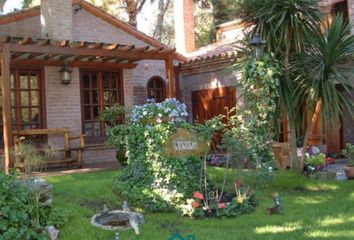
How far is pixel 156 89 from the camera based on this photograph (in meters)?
15.6

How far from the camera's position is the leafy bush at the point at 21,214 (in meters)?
5.58

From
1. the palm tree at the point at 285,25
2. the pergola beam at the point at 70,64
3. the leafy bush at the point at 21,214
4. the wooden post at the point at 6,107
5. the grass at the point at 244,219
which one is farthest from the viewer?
the pergola beam at the point at 70,64

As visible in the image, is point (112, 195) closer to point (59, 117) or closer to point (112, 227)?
point (112, 227)

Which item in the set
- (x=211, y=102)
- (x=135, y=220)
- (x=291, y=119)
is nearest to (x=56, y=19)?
(x=211, y=102)

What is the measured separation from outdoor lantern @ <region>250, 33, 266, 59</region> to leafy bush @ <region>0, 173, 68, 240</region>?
4660 millimetres

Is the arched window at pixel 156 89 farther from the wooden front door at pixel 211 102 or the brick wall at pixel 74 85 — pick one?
the wooden front door at pixel 211 102

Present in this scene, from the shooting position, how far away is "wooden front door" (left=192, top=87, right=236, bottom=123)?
14.7 metres

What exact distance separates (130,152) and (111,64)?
20.1 ft

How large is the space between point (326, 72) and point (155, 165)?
4.05m

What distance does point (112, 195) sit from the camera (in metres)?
7.64

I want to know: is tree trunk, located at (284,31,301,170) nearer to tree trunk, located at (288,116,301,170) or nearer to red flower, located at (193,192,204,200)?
tree trunk, located at (288,116,301,170)

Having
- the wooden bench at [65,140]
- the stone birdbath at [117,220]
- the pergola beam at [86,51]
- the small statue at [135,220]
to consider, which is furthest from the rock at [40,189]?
the wooden bench at [65,140]

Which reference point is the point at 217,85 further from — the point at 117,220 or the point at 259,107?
the point at 117,220

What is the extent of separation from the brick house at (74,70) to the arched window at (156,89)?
841 millimetres
